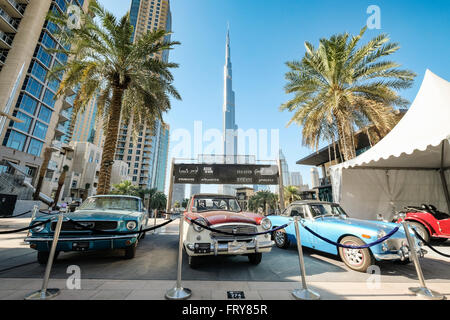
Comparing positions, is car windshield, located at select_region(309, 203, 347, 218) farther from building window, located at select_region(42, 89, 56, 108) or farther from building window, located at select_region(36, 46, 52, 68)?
building window, located at select_region(36, 46, 52, 68)

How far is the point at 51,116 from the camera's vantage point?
33.1 metres

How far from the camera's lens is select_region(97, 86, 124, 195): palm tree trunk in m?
8.80

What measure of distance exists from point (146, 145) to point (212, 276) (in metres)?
80.4

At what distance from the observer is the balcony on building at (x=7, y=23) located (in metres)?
25.7

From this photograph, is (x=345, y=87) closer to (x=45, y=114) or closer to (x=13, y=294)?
(x=13, y=294)

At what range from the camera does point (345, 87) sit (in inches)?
442

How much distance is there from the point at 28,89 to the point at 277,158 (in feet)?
128

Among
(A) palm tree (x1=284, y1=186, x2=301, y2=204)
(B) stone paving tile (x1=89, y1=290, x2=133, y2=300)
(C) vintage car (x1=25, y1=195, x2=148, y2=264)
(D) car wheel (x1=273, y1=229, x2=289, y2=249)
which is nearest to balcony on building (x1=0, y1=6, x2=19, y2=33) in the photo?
(C) vintage car (x1=25, y1=195, x2=148, y2=264)

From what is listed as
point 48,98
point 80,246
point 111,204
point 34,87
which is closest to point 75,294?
point 80,246

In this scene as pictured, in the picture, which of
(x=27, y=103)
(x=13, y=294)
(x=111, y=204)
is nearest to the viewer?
(x=13, y=294)

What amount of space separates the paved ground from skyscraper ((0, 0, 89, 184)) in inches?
1219

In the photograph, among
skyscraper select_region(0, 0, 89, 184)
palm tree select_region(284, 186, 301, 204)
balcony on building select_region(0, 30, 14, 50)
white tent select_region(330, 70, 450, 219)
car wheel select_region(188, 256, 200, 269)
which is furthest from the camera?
palm tree select_region(284, 186, 301, 204)
